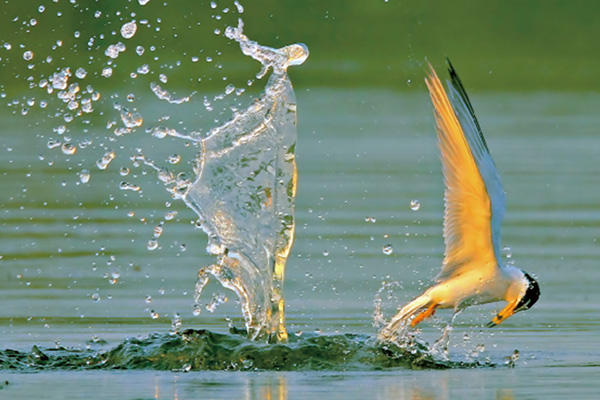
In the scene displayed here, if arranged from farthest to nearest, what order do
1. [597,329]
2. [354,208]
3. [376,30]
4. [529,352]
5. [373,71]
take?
1. [376,30]
2. [373,71]
3. [354,208]
4. [597,329]
5. [529,352]

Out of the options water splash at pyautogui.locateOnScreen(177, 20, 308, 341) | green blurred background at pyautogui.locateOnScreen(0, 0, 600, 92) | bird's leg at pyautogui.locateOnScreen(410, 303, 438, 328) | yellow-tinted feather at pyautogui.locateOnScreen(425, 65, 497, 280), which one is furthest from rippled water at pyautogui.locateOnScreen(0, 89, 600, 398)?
green blurred background at pyautogui.locateOnScreen(0, 0, 600, 92)

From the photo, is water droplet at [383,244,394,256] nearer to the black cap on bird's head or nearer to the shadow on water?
the black cap on bird's head

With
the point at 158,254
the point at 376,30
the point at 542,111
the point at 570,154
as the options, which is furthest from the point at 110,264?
the point at 376,30

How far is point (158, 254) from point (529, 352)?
149 inches

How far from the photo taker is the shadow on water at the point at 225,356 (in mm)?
8828

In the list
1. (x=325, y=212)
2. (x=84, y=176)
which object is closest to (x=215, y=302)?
(x=84, y=176)

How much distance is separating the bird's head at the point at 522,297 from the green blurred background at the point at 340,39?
44.7ft

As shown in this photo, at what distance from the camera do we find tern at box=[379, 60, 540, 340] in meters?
9.69

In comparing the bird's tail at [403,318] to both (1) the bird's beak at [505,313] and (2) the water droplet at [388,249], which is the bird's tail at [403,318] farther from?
(2) the water droplet at [388,249]

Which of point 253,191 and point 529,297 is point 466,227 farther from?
point 253,191

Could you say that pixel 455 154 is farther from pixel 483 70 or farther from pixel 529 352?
pixel 483 70

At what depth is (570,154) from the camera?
1750cm

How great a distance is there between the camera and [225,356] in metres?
8.97

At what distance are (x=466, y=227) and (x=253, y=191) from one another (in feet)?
4.00
